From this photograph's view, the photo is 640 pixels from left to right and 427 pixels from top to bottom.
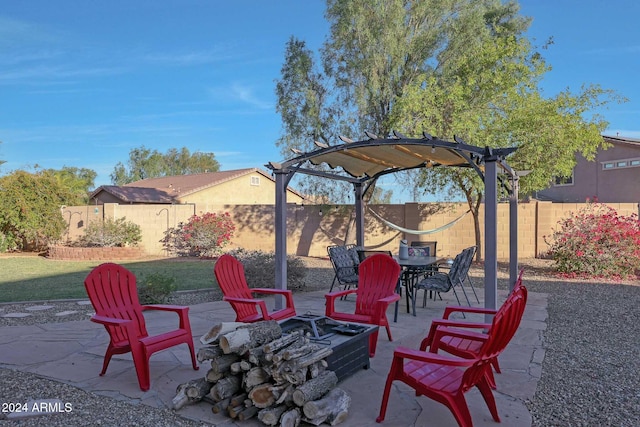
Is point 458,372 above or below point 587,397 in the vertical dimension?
above

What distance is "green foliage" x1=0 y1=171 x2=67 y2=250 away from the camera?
14.7 meters

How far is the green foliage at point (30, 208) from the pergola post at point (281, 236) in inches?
489

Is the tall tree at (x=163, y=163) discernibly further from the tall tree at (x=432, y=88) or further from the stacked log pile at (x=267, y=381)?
the stacked log pile at (x=267, y=381)

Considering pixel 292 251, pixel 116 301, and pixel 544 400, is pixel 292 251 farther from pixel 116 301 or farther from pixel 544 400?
pixel 544 400

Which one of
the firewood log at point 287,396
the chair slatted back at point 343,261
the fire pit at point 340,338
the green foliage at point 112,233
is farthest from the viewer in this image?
the green foliage at point 112,233

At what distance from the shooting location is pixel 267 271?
7.59 metres

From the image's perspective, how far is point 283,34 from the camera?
1314 cm

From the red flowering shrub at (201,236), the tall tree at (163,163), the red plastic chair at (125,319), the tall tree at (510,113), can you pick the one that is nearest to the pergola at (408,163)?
the red plastic chair at (125,319)

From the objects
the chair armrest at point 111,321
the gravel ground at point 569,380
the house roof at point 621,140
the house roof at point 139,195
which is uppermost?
the house roof at point 621,140

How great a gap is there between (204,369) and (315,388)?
→ 138cm

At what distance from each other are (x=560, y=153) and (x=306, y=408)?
9458 mm

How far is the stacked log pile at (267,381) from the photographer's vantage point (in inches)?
110

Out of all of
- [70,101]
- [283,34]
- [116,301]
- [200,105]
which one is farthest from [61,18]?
[116,301]

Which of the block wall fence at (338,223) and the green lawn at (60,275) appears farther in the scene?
the block wall fence at (338,223)
